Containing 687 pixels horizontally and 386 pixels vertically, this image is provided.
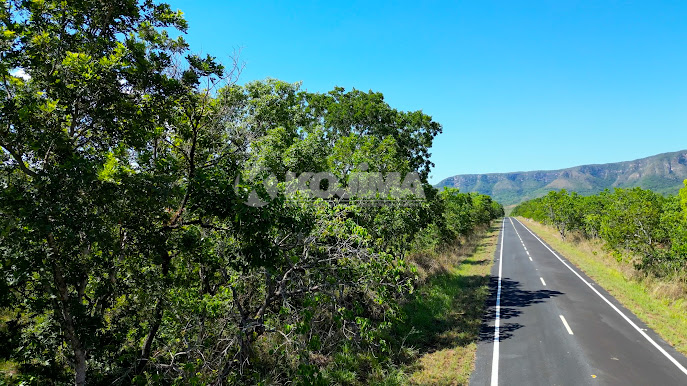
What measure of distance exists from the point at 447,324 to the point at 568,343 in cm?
399

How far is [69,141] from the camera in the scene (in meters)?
4.73

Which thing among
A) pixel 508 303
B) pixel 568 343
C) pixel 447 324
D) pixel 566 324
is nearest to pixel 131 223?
pixel 447 324

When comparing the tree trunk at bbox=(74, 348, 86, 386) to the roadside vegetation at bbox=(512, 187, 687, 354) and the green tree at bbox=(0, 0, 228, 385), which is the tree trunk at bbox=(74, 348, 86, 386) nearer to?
the green tree at bbox=(0, 0, 228, 385)

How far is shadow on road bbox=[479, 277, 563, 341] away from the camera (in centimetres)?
1279

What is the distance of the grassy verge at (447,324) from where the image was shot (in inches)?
390

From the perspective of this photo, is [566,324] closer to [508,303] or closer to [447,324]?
[508,303]

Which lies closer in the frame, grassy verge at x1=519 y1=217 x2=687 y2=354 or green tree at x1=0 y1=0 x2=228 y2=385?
green tree at x1=0 y1=0 x2=228 y2=385

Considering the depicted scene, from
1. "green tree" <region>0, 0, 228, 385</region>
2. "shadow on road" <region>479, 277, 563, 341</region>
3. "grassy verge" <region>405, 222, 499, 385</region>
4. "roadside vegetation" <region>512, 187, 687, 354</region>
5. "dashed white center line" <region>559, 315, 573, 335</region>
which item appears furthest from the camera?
"roadside vegetation" <region>512, 187, 687, 354</region>

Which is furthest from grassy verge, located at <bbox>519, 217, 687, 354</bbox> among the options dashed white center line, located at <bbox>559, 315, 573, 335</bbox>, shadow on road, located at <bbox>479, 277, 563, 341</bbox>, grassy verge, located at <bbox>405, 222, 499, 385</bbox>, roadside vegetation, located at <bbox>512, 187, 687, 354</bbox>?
grassy verge, located at <bbox>405, 222, 499, 385</bbox>

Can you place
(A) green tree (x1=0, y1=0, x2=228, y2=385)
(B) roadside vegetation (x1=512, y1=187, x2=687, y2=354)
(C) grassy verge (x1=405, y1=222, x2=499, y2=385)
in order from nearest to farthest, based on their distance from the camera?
(A) green tree (x1=0, y1=0, x2=228, y2=385)
(C) grassy verge (x1=405, y1=222, x2=499, y2=385)
(B) roadside vegetation (x1=512, y1=187, x2=687, y2=354)

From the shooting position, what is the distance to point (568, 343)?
11453 mm

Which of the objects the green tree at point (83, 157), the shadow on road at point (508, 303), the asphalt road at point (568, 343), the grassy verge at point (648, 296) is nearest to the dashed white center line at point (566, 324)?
the asphalt road at point (568, 343)

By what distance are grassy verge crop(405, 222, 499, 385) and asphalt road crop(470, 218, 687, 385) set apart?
442 mm

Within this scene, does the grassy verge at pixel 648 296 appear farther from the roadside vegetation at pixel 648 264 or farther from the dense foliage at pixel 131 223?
the dense foliage at pixel 131 223
